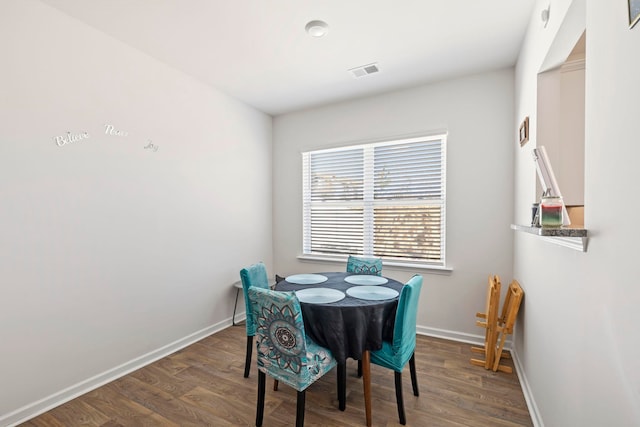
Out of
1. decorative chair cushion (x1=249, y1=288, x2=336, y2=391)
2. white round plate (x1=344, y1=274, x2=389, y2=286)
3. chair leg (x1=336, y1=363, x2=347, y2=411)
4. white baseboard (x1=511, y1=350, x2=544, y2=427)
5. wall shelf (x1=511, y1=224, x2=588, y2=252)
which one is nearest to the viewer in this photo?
wall shelf (x1=511, y1=224, x2=588, y2=252)

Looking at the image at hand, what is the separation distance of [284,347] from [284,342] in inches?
1.4

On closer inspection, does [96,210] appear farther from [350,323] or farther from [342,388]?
[342,388]

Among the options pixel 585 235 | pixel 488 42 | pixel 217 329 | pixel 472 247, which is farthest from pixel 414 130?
pixel 217 329

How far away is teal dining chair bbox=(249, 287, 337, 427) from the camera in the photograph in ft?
5.57

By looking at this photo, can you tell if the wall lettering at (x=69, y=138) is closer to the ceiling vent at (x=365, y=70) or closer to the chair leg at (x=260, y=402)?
the chair leg at (x=260, y=402)

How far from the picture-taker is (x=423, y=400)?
218 centimetres

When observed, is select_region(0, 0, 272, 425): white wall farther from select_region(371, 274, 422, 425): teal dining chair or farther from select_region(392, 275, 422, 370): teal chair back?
select_region(392, 275, 422, 370): teal chair back

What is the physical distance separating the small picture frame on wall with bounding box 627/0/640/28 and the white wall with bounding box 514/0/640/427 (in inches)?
1.1

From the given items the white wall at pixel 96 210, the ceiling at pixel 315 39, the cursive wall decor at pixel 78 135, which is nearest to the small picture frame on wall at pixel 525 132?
the ceiling at pixel 315 39

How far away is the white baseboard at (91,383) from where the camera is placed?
1.98 meters

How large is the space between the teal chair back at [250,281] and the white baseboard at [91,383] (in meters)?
1.02

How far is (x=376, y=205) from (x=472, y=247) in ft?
3.83

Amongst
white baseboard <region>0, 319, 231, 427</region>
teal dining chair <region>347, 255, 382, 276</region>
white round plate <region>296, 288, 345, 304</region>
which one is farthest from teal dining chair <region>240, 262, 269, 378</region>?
teal dining chair <region>347, 255, 382, 276</region>

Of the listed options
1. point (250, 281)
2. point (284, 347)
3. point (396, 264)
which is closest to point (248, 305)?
point (250, 281)
